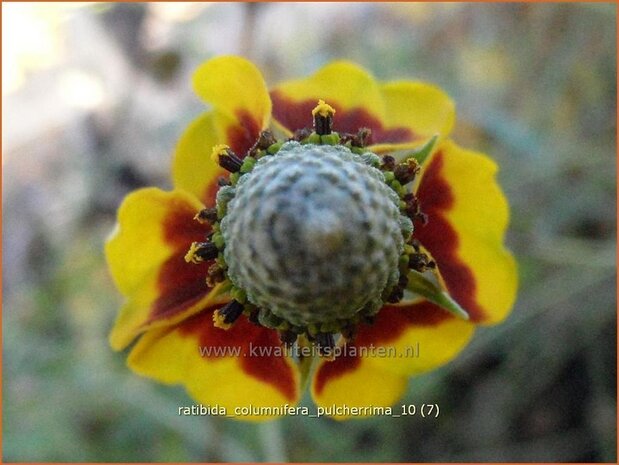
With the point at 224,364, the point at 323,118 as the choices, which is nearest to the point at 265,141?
the point at 323,118

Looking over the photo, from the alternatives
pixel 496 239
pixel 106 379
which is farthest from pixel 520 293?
pixel 106 379

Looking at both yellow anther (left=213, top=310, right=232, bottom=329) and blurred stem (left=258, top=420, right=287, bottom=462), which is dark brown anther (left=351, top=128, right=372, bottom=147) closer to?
yellow anther (left=213, top=310, right=232, bottom=329)

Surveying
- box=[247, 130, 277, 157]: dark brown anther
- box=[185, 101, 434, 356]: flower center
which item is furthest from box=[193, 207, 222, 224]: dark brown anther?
box=[247, 130, 277, 157]: dark brown anther

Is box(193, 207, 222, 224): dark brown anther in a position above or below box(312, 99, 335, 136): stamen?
below

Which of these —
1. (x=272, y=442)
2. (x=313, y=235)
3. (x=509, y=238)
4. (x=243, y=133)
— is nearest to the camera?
(x=313, y=235)

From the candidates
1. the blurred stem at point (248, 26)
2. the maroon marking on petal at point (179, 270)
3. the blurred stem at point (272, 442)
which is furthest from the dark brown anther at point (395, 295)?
the blurred stem at point (248, 26)

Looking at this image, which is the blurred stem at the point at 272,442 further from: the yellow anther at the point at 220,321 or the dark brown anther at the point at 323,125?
the dark brown anther at the point at 323,125

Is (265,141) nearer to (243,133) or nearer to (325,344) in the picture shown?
(243,133)
